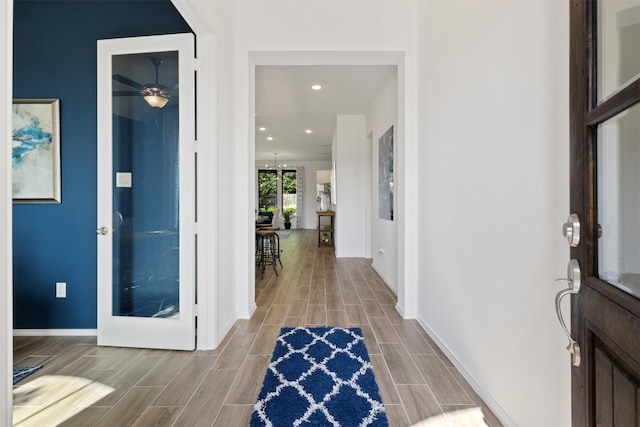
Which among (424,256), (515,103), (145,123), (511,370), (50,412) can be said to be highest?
(145,123)

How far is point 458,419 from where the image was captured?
144cm

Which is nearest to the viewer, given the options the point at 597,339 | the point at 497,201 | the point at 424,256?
the point at 597,339

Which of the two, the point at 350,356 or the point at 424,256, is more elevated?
the point at 424,256

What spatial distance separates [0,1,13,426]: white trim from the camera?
2.54 ft

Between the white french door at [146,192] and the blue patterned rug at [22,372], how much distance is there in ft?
1.27

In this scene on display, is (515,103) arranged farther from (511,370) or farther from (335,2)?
(335,2)

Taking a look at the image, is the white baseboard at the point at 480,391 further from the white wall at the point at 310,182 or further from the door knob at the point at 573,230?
the white wall at the point at 310,182

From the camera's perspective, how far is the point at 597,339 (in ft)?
2.34

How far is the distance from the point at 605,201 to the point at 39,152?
3.50 meters

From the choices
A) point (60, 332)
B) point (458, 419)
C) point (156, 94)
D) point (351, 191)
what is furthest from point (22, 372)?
point (351, 191)

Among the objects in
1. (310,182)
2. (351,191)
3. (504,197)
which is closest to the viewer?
(504,197)

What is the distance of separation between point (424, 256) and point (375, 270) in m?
2.15

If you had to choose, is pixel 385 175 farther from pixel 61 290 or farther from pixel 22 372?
pixel 22 372

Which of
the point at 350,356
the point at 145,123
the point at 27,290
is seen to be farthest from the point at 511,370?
the point at 27,290
